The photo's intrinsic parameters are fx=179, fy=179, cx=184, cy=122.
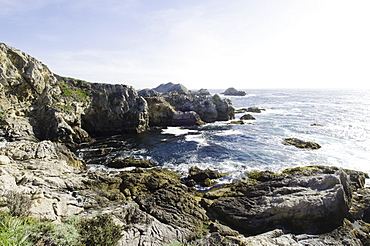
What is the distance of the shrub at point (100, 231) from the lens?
6449 millimetres

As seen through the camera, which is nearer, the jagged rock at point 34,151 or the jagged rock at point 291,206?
the jagged rock at point 291,206

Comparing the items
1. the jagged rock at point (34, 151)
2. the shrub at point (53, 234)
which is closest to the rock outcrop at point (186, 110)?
the jagged rock at point (34, 151)

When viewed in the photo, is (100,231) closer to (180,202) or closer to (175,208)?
(175,208)

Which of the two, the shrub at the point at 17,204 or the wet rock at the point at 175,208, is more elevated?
the shrub at the point at 17,204

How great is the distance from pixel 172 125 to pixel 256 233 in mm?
35677

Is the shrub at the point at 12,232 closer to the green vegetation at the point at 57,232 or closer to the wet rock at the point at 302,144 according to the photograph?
the green vegetation at the point at 57,232

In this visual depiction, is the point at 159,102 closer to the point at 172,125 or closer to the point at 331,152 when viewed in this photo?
the point at 172,125

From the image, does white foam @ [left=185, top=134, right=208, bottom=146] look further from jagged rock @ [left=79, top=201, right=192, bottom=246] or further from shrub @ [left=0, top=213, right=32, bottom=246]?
shrub @ [left=0, top=213, right=32, bottom=246]

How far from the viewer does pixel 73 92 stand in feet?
104

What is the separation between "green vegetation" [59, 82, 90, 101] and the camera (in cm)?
3052

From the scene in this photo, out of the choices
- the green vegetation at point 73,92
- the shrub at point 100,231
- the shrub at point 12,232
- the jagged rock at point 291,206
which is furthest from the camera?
the green vegetation at point 73,92

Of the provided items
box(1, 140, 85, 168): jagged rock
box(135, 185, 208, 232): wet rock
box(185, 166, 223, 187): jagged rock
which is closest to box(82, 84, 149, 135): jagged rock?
box(1, 140, 85, 168): jagged rock

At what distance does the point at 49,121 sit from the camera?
24.7m

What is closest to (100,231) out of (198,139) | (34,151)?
(34,151)
